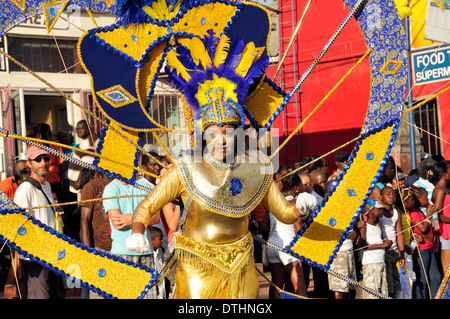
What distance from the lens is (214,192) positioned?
14.1 ft

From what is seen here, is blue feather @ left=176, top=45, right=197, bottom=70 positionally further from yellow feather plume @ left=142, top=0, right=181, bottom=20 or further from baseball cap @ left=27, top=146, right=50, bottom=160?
baseball cap @ left=27, top=146, right=50, bottom=160

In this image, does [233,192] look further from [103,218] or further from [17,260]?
[17,260]

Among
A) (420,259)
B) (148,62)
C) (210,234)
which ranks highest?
(148,62)

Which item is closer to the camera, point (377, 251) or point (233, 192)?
point (233, 192)

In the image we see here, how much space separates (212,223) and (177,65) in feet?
3.46

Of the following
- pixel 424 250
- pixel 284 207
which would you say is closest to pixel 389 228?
pixel 424 250

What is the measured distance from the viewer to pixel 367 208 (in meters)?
6.62

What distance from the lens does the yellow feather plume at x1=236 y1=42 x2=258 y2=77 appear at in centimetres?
458

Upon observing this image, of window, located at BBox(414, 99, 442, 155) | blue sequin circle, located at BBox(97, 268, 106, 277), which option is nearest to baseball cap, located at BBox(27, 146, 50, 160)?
blue sequin circle, located at BBox(97, 268, 106, 277)

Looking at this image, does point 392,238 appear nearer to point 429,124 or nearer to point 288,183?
point 288,183

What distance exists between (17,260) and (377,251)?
3.30m

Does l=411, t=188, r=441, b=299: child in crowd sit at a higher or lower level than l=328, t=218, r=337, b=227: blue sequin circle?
lower
